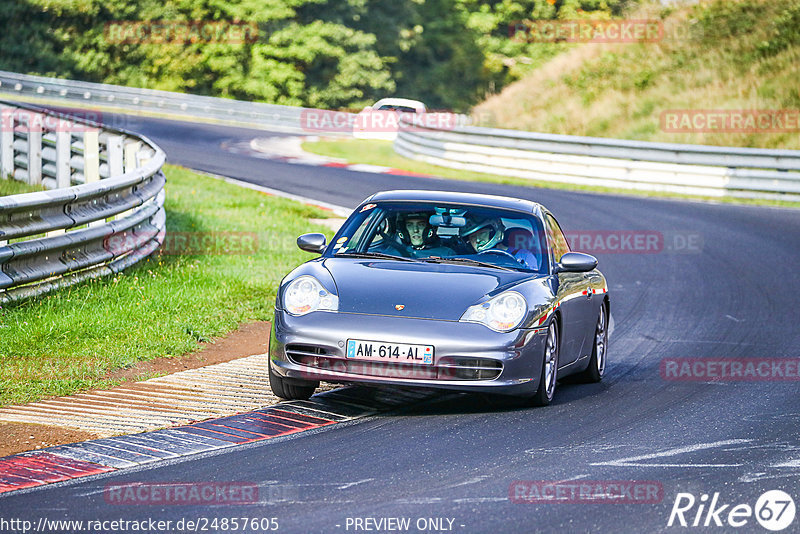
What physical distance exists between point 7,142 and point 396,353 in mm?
11925

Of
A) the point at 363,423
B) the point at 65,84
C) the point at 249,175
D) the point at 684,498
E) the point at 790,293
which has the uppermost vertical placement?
the point at 684,498

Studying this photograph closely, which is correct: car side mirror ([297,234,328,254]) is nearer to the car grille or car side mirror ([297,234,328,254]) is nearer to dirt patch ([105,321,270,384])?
the car grille

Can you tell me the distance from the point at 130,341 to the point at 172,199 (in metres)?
8.90

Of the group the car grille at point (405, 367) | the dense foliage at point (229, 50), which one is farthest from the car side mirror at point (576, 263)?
the dense foliage at point (229, 50)

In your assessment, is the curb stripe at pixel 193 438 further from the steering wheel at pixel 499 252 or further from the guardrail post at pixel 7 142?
the guardrail post at pixel 7 142

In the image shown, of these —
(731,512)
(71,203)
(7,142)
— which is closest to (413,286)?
(731,512)

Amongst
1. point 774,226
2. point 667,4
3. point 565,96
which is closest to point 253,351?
point 774,226

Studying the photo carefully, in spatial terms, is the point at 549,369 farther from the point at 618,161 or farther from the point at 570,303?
the point at 618,161

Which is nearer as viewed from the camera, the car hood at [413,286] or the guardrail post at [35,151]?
the car hood at [413,286]

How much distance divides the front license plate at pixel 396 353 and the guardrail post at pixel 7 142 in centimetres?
1163

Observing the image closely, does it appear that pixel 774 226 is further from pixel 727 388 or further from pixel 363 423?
pixel 363 423

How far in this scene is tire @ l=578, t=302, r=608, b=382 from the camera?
9234 mm

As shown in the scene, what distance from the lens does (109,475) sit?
19.0ft

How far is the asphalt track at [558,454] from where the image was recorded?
521cm
